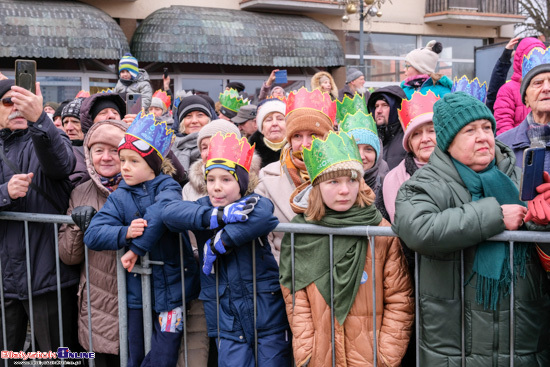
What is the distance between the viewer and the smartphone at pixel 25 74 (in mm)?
3475

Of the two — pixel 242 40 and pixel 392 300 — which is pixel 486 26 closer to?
pixel 242 40

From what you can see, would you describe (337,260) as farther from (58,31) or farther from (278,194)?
(58,31)

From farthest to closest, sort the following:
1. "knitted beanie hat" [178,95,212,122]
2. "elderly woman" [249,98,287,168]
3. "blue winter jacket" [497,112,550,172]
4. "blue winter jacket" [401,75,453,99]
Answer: "knitted beanie hat" [178,95,212,122]
"blue winter jacket" [401,75,453,99]
"elderly woman" [249,98,287,168]
"blue winter jacket" [497,112,550,172]

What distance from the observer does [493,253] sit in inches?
108

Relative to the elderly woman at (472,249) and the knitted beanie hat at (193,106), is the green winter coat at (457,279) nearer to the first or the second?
the elderly woman at (472,249)

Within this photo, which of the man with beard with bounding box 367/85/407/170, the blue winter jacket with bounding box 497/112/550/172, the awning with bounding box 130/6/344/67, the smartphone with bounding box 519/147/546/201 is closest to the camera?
the smartphone with bounding box 519/147/546/201

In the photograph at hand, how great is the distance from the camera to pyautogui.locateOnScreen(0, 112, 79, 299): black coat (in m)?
3.77

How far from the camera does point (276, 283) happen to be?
132 inches

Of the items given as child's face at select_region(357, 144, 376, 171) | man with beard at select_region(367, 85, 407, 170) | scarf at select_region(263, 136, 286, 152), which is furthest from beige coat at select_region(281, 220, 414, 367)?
scarf at select_region(263, 136, 286, 152)

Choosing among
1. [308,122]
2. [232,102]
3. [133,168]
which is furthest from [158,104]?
[133,168]

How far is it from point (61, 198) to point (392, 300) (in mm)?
2336

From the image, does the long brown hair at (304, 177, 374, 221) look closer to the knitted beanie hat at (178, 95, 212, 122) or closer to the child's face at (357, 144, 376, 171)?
the child's face at (357, 144, 376, 171)

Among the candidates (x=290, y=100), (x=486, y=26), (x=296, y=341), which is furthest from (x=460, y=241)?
(x=486, y=26)

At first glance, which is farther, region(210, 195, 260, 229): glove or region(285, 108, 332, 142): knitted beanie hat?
region(285, 108, 332, 142): knitted beanie hat
